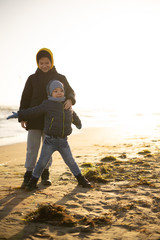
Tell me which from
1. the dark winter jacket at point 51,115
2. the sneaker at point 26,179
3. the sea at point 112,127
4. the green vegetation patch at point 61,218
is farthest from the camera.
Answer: the sea at point 112,127

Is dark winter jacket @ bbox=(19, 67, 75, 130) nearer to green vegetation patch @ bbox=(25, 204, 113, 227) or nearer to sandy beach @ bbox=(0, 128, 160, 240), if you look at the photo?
sandy beach @ bbox=(0, 128, 160, 240)

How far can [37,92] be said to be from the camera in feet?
12.8

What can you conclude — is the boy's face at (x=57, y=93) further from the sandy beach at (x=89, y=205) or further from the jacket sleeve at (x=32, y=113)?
the sandy beach at (x=89, y=205)

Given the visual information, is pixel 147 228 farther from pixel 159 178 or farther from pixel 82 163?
pixel 82 163

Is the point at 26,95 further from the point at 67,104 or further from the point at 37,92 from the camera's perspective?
the point at 67,104

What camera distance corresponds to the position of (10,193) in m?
3.48

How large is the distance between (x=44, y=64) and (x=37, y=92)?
528 mm

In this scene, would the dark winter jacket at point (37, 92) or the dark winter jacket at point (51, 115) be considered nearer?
the dark winter jacket at point (51, 115)

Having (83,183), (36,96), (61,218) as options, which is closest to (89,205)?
(61,218)

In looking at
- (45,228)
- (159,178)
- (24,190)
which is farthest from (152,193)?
(24,190)

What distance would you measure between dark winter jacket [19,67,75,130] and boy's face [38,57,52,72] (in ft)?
0.26

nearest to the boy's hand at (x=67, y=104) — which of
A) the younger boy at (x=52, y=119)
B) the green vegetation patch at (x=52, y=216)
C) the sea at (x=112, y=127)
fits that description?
the younger boy at (x=52, y=119)

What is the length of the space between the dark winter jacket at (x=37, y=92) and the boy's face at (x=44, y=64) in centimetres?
8

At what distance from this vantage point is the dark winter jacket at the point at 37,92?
3.85 metres
